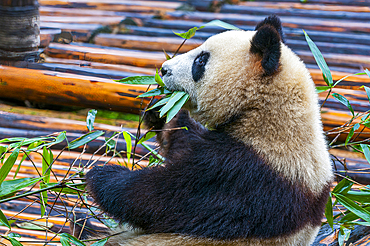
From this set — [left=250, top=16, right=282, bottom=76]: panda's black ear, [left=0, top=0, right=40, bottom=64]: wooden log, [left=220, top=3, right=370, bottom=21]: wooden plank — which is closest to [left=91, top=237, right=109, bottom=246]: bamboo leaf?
[left=250, top=16, right=282, bottom=76]: panda's black ear

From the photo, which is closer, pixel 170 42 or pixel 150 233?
pixel 150 233

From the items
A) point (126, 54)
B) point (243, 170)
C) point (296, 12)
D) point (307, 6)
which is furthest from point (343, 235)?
point (307, 6)

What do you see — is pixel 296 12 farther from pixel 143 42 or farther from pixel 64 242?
pixel 64 242

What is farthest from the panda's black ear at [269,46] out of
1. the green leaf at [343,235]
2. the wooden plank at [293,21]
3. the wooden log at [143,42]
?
the wooden plank at [293,21]

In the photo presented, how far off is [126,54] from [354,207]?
343cm

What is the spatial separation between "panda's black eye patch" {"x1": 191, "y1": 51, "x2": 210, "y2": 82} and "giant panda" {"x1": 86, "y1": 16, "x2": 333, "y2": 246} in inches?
1.6

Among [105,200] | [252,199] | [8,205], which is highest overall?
[252,199]

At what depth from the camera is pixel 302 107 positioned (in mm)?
1942

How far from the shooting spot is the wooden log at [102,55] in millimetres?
4461

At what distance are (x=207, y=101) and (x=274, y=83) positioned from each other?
43 centimetres

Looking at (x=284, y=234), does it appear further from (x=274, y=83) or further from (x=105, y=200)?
(x=105, y=200)

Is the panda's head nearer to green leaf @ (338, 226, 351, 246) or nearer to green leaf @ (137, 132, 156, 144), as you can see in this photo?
green leaf @ (137, 132, 156, 144)

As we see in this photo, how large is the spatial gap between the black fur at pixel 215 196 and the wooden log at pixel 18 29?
282cm

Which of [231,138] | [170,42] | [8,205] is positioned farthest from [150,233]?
[170,42]
